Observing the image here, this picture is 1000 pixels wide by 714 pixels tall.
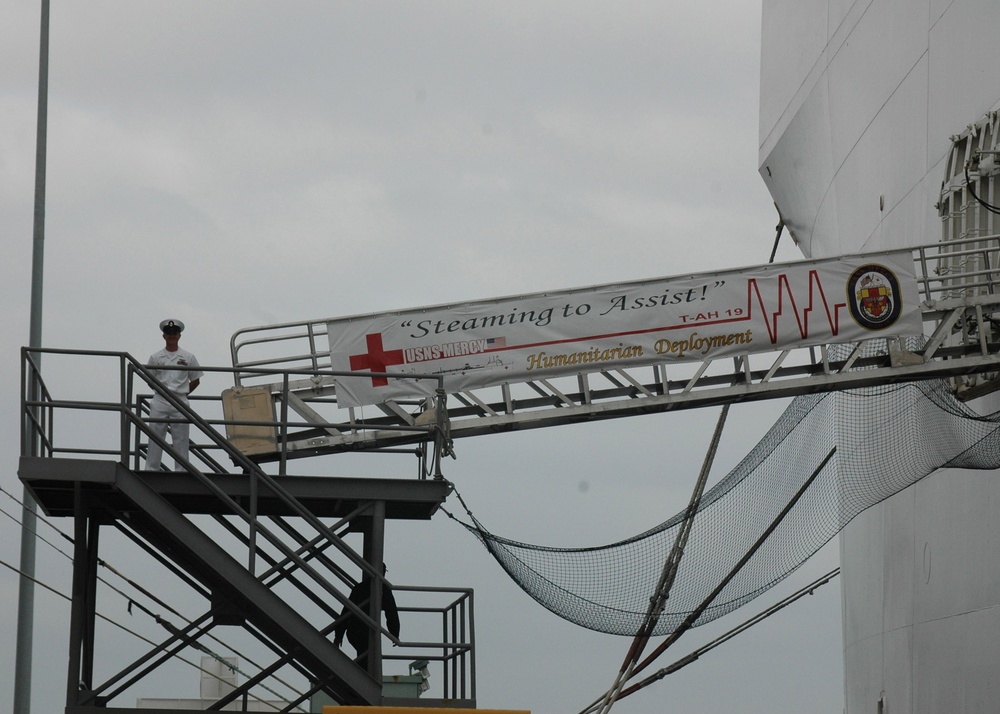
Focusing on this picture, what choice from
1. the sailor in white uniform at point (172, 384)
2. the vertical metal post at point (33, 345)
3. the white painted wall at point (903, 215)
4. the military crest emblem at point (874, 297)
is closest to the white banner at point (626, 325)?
A: the military crest emblem at point (874, 297)

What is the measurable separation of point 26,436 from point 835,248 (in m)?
13.5

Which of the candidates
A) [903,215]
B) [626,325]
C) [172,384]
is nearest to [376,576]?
[172,384]

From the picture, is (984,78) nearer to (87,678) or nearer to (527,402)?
(527,402)

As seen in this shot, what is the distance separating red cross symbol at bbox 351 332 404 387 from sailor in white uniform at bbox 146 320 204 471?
171cm

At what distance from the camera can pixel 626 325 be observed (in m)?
13.1

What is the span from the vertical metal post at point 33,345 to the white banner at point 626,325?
15.9 ft

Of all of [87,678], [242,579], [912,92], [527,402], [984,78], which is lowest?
[87,678]

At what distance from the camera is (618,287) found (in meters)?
13.1

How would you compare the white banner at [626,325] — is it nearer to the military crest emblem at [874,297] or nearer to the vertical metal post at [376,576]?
the military crest emblem at [874,297]

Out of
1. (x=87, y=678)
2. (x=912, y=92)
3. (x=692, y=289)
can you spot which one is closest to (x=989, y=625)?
(x=692, y=289)

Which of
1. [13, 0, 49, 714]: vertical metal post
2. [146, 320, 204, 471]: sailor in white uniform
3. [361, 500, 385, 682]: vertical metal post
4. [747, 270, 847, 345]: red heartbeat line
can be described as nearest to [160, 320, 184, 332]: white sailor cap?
[146, 320, 204, 471]: sailor in white uniform

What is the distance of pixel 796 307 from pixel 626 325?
5.79ft

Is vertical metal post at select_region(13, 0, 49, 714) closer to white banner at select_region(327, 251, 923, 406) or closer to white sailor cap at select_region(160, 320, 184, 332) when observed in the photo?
white sailor cap at select_region(160, 320, 184, 332)

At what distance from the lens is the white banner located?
41.7 ft
